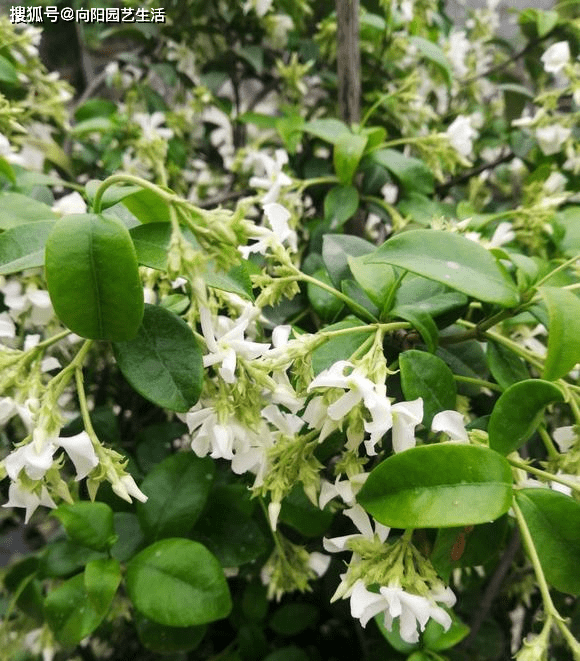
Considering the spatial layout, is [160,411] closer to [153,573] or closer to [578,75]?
[153,573]

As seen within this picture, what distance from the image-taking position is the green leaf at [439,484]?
435mm

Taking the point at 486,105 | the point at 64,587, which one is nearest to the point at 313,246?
the point at 64,587

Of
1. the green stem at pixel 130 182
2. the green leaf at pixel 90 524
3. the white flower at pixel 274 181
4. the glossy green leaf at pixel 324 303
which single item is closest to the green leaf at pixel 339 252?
the glossy green leaf at pixel 324 303

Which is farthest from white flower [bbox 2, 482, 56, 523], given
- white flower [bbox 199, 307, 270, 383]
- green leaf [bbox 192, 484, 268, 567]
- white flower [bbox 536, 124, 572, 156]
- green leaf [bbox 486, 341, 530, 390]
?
white flower [bbox 536, 124, 572, 156]

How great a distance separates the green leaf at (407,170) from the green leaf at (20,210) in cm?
41

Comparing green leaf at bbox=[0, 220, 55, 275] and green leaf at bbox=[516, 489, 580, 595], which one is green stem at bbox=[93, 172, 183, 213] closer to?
green leaf at bbox=[0, 220, 55, 275]

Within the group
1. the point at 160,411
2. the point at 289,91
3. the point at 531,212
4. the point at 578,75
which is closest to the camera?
the point at 531,212

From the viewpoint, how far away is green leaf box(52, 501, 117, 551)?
0.68 meters

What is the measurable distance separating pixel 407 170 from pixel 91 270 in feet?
1.68

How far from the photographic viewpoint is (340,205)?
2.76 feet

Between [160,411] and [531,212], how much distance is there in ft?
2.01

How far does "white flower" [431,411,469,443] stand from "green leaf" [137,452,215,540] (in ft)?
1.01

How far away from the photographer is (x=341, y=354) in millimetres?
512

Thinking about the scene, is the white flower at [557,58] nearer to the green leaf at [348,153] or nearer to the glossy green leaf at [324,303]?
the green leaf at [348,153]
